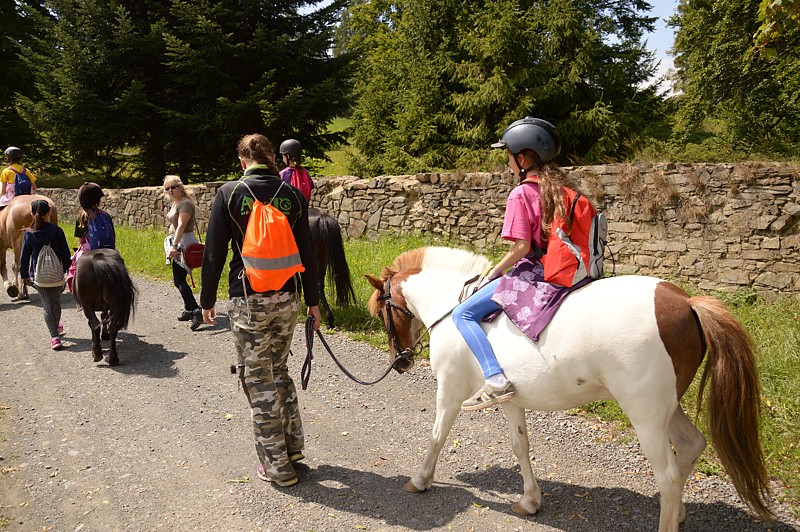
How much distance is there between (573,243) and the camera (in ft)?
10.4

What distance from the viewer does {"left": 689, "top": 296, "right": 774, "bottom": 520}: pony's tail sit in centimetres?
284

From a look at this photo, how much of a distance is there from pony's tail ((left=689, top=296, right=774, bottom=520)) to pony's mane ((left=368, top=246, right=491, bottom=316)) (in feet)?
4.50

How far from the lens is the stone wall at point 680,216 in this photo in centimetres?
774

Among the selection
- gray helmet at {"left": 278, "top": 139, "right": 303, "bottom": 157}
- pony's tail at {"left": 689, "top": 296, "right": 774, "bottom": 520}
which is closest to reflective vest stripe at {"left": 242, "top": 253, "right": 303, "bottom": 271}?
pony's tail at {"left": 689, "top": 296, "right": 774, "bottom": 520}

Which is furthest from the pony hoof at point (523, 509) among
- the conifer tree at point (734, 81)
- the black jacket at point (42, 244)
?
the conifer tree at point (734, 81)

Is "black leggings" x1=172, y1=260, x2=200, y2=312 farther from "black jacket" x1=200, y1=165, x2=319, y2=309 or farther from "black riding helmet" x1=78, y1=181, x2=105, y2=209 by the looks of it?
"black jacket" x1=200, y1=165, x2=319, y2=309

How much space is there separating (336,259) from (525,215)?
4.78 metres

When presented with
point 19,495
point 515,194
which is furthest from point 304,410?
point 515,194

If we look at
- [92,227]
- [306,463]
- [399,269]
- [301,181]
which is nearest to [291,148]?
[301,181]

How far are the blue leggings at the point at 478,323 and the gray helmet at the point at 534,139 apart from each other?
80 cm

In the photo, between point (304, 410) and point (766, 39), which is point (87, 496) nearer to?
point (304, 410)

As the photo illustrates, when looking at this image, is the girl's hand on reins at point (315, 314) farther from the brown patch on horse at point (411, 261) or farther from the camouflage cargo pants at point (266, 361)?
the brown patch on horse at point (411, 261)

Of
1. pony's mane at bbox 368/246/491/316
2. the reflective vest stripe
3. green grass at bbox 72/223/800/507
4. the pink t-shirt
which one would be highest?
the pink t-shirt

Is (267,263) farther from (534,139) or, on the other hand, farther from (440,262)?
(534,139)
